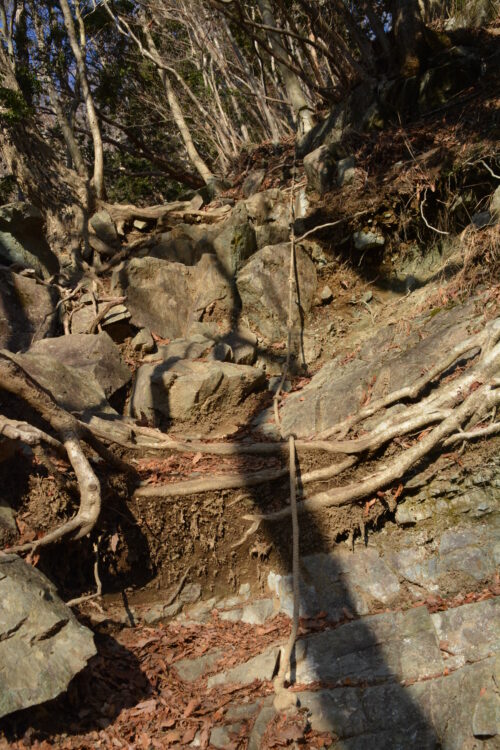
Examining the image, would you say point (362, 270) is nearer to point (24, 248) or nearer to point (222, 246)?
point (222, 246)

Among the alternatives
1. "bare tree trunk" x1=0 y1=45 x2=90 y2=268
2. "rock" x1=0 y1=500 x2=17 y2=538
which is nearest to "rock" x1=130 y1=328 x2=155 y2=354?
"bare tree trunk" x1=0 y1=45 x2=90 y2=268

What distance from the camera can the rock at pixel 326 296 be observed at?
9367mm

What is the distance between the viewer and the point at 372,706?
3.60m

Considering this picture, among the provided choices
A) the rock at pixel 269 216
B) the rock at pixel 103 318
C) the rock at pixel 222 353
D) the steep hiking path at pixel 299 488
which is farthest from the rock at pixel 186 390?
the rock at pixel 269 216

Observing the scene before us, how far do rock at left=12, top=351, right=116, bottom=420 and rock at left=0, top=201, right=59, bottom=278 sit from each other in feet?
12.7

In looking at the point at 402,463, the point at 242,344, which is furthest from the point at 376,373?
the point at 242,344

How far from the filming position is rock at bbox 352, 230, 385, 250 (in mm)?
9031

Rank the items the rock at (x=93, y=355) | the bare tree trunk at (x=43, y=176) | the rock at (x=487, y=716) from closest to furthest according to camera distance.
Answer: the rock at (x=487, y=716), the rock at (x=93, y=355), the bare tree trunk at (x=43, y=176)

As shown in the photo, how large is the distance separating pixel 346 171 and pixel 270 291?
253 centimetres

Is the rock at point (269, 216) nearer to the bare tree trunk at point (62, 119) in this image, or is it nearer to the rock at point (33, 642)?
the bare tree trunk at point (62, 119)

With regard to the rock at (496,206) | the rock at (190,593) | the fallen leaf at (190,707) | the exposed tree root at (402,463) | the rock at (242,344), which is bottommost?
the rock at (190,593)

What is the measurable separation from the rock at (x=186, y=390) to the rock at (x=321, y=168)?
421 centimetres

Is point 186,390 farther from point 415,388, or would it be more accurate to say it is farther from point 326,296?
point 326,296

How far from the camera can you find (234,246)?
991 cm
